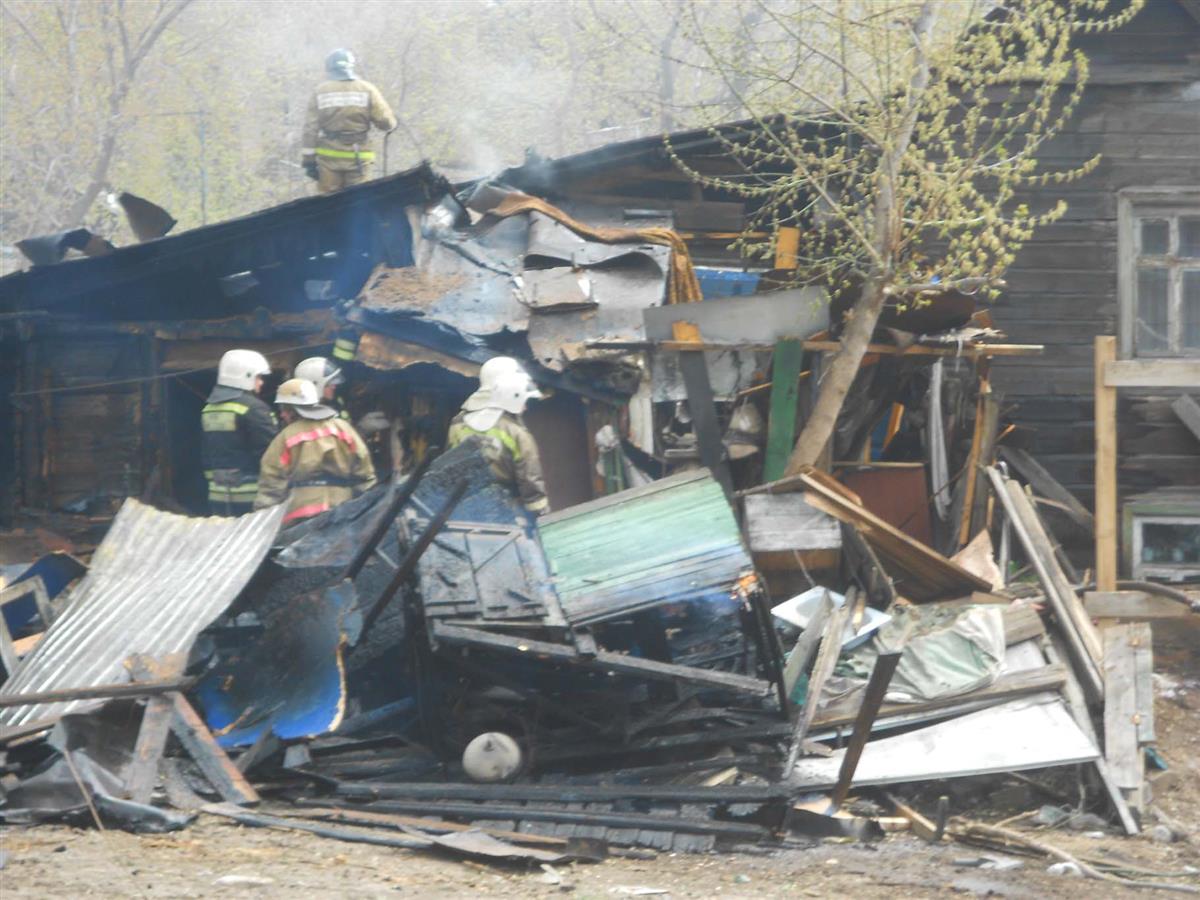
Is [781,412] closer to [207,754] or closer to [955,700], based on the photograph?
[955,700]

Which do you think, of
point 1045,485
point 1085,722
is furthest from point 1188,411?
point 1085,722

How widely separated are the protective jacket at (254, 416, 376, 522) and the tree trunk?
2892mm

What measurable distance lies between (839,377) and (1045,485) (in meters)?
3.06

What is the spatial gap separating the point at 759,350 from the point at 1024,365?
3171 millimetres

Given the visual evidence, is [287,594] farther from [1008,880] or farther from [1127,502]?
[1127,502]

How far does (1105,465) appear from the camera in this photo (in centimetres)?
927

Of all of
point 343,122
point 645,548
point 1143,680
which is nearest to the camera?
point 645,548

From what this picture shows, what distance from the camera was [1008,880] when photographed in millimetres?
6543

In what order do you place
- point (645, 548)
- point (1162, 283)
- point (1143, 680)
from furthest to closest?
point (1162, 283), point (1143, 680), point (645, 548)

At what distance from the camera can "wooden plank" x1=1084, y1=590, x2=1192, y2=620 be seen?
9.38 meters

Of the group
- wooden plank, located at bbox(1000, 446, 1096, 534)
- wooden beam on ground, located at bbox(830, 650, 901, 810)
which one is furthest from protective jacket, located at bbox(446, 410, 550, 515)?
wooden plank, located at bbox(1000, 446, 1096, 534)

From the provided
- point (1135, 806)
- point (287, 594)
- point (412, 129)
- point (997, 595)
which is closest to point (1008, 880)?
point (1135, 806)

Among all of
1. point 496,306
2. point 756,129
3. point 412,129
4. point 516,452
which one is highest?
point 412,129

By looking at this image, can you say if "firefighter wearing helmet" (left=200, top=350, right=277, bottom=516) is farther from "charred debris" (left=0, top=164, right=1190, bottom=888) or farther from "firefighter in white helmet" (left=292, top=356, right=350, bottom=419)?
"charred debris" (left=0, top=164, right=1190, bottom=888)
